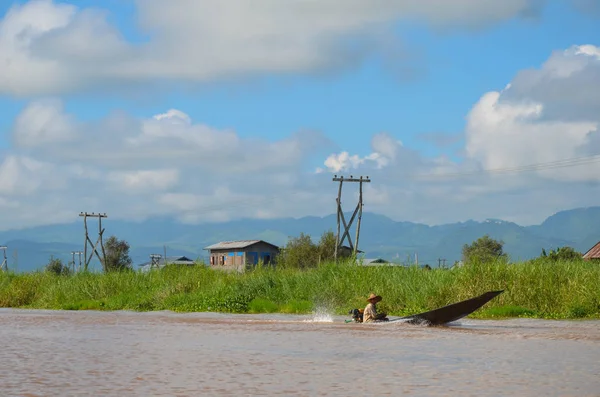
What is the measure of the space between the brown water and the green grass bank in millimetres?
2413

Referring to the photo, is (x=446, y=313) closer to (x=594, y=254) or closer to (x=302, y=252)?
(x=594, y=254)

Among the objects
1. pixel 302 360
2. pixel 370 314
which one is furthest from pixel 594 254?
pixel 302 360

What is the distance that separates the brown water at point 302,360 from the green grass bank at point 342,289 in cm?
241

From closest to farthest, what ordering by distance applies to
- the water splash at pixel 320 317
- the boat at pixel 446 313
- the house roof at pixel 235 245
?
the boat at pixel 446 313 < the water splash at pixel 320 317 < the house roof at pixel 235 245

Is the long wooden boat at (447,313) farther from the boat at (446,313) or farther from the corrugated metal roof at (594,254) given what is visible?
the corrugated metal roof at (594,254)

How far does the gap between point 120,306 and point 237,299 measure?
5.20 metres

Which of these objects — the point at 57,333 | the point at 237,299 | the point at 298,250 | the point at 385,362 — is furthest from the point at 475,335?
the point at 298,250

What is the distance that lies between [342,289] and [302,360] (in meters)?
12.9

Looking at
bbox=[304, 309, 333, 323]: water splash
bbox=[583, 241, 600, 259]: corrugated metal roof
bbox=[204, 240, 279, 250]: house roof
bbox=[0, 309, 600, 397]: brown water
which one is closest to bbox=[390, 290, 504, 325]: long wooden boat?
bbox=[0, 309, 600, 397]: brown water

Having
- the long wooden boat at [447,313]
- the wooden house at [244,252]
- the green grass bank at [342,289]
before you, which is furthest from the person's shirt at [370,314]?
the wooden house at [244,252]

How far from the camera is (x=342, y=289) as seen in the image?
24.3 meters

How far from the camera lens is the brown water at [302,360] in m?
8.70

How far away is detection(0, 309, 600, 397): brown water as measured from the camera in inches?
342

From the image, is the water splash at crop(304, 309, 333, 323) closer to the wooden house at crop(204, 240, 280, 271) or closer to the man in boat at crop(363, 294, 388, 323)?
the man in boat at crop(363, 294, 388, 323)
